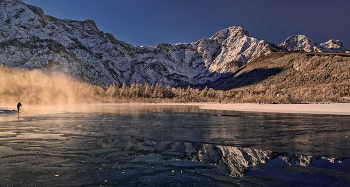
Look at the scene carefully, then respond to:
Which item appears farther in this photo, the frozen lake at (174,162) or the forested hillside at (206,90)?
the forested hillside at (206,90)

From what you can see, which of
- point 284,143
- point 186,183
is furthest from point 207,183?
point 284,143

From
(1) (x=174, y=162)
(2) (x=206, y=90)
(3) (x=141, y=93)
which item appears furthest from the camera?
(3) (x=141, y=93)

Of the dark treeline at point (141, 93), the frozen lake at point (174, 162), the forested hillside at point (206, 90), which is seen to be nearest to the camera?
the frozen lake at point (174, 162)

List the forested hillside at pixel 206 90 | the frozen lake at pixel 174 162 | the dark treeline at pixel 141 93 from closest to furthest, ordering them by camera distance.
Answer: the frozen lake at pixel 174 162 → the dark treeline at pixel 141 93 → the forested hillside at pixel 206 90

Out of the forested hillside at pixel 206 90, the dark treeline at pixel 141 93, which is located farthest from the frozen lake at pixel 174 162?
the dark treeline at pixel 141 93

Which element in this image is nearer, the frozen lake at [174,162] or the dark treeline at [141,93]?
the frozen lake at [174,162]

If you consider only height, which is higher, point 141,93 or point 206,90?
point 206,90

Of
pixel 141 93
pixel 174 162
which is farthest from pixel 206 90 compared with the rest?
pixel 174 162

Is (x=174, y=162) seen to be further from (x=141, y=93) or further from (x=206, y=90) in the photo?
(x=141, y=93)

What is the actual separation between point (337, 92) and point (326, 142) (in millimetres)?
95105

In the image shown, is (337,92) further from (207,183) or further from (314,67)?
(207,183)

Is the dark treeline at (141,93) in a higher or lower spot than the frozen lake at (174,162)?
higher

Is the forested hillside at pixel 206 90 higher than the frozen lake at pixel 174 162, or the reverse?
the forested hillside at pixel 206 90

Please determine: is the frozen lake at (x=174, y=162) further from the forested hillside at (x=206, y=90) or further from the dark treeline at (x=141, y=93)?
the dark treeline at (x=141, y=93)
